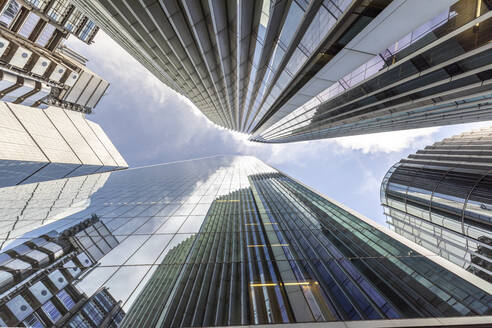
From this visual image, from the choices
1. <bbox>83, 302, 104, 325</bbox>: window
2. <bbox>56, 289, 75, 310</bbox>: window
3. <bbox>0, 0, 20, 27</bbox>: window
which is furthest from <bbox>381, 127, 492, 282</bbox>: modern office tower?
<bbox>0, 0, 20, 27</bbox>: window

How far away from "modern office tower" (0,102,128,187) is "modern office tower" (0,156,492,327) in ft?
22.9

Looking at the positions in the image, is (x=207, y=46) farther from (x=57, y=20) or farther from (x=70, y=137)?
(x=57, y=20)

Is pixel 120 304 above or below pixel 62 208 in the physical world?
above

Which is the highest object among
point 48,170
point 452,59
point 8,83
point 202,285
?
point 452,59

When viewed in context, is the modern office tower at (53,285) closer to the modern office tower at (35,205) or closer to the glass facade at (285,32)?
the modern office tower at (35,205)

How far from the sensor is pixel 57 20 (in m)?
26.7

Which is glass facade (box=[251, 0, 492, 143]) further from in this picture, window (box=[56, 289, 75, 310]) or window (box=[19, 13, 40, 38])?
window (box=[19, 13, 40, 38])

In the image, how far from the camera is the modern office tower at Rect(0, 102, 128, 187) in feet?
48.5

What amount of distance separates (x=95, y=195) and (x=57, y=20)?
32.8m

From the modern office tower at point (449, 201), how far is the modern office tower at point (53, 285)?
29796 millimetres

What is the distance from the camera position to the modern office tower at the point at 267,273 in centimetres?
502

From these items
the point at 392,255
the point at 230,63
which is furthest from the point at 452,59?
the point at 230,63

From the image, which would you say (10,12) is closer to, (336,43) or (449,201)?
(336,43)

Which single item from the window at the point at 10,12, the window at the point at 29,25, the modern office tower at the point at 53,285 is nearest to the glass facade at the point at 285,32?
the modern office tower at the point at 53,285
